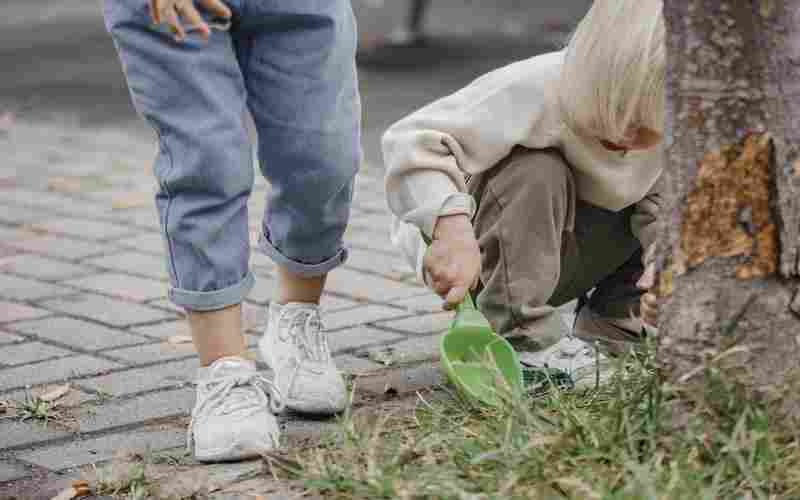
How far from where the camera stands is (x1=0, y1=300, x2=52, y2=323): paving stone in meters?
3.37

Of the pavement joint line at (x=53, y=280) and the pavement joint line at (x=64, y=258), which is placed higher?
the pavement joint line at (x=53, y=280)

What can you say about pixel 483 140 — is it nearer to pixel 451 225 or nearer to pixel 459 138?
pixel 459 138

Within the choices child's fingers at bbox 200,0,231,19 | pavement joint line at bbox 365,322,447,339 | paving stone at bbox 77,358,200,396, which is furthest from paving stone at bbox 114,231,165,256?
child's fingers at bbox 200,0,231,19

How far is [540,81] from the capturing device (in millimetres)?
2719

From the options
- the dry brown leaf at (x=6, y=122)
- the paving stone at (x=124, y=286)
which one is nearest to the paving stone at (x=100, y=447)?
the paving stone at (x=124, y=286)

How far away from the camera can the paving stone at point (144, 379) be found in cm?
281

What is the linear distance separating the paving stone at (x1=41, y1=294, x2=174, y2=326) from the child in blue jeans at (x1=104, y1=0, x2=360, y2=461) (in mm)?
773

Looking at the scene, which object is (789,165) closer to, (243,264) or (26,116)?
(243,264)

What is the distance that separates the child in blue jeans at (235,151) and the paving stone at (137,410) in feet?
0.66

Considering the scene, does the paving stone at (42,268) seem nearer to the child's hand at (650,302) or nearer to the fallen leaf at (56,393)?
the fallen leaf at (56,393)

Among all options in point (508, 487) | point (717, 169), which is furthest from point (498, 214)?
point (508, 487)

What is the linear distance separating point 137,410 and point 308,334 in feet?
1.14

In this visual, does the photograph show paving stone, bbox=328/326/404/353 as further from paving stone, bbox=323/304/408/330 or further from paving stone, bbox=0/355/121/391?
paving stone, bbox=0/355/121/391

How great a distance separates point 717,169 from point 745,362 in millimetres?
281
